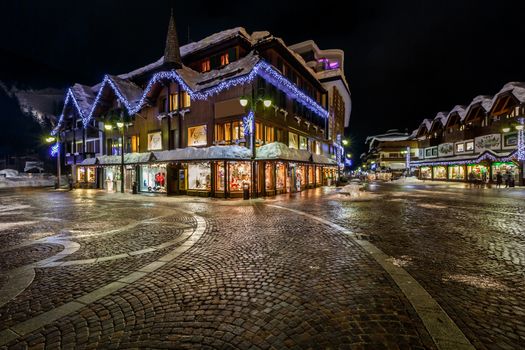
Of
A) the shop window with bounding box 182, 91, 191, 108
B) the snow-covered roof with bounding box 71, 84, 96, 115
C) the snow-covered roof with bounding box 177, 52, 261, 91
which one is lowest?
the shop window with bounding box 182, 91, 191, 108

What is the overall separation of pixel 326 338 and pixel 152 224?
27.7ft

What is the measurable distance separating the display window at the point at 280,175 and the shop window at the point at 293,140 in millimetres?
3751

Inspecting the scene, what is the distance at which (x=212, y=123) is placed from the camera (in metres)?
22.0

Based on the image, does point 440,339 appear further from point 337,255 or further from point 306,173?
point 306,173

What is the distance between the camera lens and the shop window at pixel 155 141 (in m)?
25.9

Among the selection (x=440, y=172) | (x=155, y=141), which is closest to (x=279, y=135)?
(x=155, y=141)

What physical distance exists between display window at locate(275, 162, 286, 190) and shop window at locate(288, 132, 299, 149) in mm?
3751

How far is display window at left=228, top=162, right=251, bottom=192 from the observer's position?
20.2m

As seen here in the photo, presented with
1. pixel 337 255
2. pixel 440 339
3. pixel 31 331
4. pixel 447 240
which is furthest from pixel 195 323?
pixel 447 240

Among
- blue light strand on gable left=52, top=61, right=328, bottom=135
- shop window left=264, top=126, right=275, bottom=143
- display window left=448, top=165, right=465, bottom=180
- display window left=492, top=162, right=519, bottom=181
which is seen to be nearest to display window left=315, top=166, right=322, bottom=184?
blue light strand on gable left=52, top=61, right=328, bottom=135

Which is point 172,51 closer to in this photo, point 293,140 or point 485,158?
point 293,140

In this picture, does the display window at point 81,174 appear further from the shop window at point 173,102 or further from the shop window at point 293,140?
the shop window at point 293,140

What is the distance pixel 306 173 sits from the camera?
28.3 meters

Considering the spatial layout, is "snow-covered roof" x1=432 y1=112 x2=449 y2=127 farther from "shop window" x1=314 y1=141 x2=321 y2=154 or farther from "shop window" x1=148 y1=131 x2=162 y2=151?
"shop window" x1=148 y1=131 x2=162 y2=151
